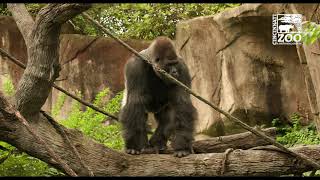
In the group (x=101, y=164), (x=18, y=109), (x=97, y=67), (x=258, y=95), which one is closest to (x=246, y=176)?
(x=101, y=164)

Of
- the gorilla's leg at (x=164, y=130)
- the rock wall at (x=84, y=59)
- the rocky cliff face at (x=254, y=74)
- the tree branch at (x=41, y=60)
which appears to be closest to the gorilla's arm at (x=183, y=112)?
the gorilla's leg at (x=164, y=130)

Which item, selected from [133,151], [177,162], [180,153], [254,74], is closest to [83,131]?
[133,151]

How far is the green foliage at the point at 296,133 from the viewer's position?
7.65 meters

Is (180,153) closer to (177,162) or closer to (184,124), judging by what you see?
(177,162)

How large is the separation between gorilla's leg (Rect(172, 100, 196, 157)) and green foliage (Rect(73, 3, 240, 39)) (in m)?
5.61

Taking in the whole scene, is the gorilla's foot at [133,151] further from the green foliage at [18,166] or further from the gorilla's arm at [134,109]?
the green foliage at [18,166]

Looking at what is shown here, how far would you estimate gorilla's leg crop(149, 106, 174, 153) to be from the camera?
15.8 feet

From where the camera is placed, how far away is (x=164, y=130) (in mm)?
4887

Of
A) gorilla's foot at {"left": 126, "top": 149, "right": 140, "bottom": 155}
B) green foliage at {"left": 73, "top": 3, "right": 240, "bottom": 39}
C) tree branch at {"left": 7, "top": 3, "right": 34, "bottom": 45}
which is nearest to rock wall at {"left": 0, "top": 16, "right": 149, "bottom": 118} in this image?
green foliage at {"left": 73, "top": 3, "right": 240, "bottom": 39}

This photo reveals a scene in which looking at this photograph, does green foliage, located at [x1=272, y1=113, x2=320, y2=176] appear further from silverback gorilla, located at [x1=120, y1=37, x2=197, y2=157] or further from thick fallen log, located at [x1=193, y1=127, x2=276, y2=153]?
silverback gorilla, located at [x1=120, y1=37, x2=197, y2=157]

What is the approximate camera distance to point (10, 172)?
427 centimetres

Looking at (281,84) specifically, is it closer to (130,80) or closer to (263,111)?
(263,111)

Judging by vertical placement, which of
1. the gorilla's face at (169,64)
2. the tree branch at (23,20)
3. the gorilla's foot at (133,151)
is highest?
the tree branch at (23,20)

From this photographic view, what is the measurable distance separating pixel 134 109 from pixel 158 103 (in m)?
0.39
